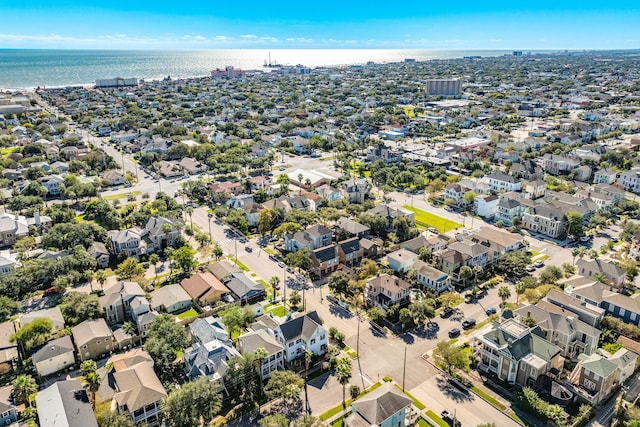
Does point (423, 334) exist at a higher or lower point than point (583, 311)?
lower

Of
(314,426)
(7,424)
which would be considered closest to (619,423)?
(314,426)

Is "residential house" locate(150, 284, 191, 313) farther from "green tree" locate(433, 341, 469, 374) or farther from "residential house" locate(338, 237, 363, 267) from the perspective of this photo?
"green tree" locate(433, 341, 469, 374)

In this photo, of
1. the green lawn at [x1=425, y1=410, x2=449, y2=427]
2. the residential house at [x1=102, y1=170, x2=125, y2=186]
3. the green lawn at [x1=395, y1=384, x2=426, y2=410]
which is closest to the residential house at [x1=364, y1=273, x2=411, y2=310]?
the green lawn at [x1=395, y1=384, x2=426, y2=410]

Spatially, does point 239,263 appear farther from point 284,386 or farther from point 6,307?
point 284,386

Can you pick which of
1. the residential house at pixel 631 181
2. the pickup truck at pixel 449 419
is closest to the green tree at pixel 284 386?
the pickup truck at pixel 449 419

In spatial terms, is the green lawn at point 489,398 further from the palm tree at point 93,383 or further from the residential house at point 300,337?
the palm tree at point 93,383

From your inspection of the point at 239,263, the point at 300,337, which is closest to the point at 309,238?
the point at 239,263

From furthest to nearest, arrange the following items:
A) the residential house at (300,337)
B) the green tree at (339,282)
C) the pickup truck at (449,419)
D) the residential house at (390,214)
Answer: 1. the residential house at (390,214)
2. the green tree at (339,282)
3. the residential house at (300,337)
4. the pickup truck at (449,419)

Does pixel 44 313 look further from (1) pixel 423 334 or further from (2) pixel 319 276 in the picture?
(1) pixel 423 334
